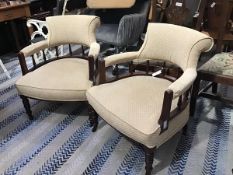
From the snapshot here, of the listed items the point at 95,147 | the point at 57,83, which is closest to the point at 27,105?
the point at 57,83

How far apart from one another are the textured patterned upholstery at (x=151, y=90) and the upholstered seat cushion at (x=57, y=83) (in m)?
0.16

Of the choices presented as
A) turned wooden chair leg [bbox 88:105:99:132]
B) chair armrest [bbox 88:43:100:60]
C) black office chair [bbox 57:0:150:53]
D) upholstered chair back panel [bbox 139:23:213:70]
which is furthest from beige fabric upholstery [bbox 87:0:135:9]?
turned wooden chair leg [bbox 88:105:99:132]

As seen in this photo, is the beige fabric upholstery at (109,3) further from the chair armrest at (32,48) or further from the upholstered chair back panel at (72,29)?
the chair armrest at (32,48)

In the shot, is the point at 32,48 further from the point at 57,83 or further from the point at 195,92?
the point at 195,92

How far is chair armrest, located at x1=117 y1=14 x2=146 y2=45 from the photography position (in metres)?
2.32

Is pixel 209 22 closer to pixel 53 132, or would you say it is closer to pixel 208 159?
pixel 208 159

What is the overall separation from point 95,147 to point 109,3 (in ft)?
5.11

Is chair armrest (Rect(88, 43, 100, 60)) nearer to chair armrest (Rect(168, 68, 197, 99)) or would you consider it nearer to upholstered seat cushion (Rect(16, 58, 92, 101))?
upholstered seat cushion (Rect(16, 58, 92, 101))

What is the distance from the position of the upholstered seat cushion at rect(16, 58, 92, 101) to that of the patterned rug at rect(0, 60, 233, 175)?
0.95 ft

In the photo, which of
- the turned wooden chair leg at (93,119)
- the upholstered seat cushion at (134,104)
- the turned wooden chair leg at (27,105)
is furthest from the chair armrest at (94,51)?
the turned wooden chair leg at (27,105)

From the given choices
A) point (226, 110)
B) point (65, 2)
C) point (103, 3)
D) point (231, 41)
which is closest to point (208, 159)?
point (226, 110)

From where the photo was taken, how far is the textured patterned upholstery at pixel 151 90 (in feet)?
4.26

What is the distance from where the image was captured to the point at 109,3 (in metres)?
2.59

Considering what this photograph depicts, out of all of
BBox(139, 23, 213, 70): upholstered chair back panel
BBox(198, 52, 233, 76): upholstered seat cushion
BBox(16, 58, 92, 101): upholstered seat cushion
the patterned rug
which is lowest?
the patterned rug
